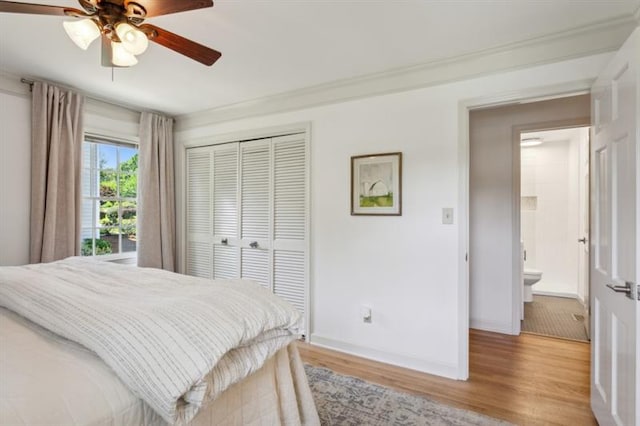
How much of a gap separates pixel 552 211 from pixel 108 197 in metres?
6.22

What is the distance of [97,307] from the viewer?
1.23 metres

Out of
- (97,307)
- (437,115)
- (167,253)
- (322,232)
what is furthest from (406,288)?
(167,253)

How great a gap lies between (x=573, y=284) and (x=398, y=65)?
15.2 feet

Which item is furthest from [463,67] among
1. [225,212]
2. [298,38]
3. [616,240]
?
Result: [225,212]

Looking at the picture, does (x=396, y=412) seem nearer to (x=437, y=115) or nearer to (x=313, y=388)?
(x=313, y=388)

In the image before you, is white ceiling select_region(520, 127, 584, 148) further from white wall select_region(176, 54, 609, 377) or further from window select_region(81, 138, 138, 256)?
window select_region(81, 138, 138, 256)

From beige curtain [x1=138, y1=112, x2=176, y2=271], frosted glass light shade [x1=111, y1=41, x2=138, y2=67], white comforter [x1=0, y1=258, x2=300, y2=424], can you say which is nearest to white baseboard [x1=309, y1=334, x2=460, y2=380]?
white comforter [x1=0, y1=258, x2=300, y2=424]

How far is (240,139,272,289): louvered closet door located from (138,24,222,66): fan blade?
64.9 inches

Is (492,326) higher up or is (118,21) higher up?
(118,21)

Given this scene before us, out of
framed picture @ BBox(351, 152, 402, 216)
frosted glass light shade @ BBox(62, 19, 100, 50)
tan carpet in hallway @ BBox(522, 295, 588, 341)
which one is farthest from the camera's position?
tan carpet in hallway @ BBox(522, 295, 588, 341)

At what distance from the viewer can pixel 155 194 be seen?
12.6 ft

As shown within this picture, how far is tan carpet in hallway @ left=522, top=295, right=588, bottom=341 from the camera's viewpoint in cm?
346

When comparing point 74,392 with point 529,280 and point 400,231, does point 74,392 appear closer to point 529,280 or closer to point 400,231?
point 400,231

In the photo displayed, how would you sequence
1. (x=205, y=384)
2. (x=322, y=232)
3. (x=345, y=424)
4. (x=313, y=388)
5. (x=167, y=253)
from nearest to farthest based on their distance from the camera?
(x=205, y=384), (x=345, y=424), (x=313, y=388), (x=322, y=232), (x=167, y=253)
